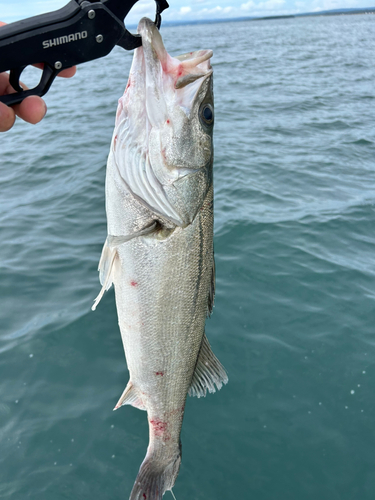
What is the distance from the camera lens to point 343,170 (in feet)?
26.3

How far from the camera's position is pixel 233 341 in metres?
4.25

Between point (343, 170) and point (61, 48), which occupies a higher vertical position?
point (61, 48)

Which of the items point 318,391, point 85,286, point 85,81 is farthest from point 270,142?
point 85,81

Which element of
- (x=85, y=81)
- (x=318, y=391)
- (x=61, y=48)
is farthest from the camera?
(x=85, y=81)

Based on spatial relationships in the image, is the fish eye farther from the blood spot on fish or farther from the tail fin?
the tail fin

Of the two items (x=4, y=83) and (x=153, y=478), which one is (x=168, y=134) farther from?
(x=153, y=478)

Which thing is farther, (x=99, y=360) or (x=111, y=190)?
(x=99, y=360)

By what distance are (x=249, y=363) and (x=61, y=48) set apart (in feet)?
10.5

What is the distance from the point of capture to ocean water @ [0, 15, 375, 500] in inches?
126

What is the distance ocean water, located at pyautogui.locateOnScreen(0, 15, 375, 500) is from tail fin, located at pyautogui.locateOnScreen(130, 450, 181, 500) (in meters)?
0.79

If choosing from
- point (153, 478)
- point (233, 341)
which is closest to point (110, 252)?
point (153, 478)

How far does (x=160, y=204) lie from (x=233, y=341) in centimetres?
257

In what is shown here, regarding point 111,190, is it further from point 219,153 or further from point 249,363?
point 219,153

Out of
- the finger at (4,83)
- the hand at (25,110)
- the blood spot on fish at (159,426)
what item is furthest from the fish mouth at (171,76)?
the blood spot on fish at (159,426)
